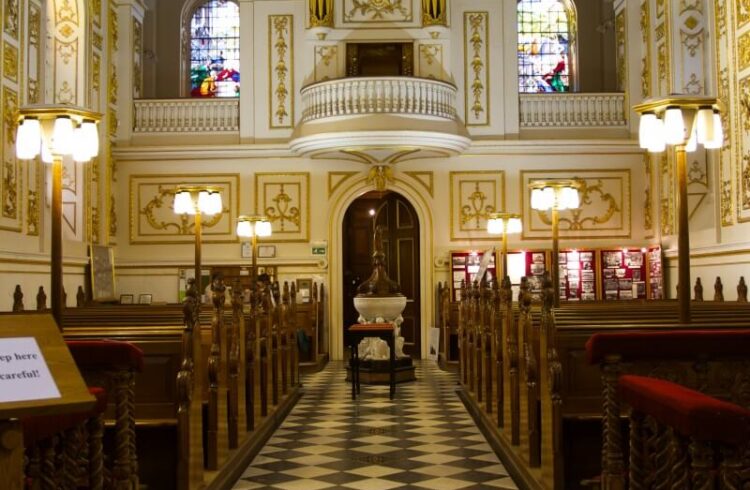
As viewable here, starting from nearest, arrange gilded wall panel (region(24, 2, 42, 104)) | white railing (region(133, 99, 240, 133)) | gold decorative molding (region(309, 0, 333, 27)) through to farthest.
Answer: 1. gilded wall panel (region(24, 2, 42, 104))
2. gold decorative molding (region(309, 0, 333, 27))
3. white railing (region(133, 99, 240, 133))

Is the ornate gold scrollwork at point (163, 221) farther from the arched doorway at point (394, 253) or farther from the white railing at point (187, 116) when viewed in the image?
the arched doorway at point (394, 253)

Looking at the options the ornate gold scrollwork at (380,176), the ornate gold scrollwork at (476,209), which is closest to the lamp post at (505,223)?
the ornate gold scrollwork at (476,209)

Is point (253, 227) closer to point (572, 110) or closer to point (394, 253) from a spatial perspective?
point (394, 253)

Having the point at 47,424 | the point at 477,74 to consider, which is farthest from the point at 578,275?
the point at 47,424

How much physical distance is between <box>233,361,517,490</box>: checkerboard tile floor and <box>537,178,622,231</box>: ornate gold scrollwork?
630 centimetres

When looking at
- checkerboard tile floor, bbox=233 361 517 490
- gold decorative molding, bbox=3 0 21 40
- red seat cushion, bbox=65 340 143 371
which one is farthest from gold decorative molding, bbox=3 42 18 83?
red seat cushion, bbox=65 340 143 371

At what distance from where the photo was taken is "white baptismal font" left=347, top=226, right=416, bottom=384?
12586mm

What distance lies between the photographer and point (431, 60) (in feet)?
55.9

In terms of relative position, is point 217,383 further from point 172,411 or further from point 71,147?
point 71,147

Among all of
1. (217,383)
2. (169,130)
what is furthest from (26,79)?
(217,383)

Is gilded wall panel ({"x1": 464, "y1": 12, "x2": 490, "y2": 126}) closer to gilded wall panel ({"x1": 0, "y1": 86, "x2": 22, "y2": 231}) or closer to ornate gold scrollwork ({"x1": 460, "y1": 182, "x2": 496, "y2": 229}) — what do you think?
ornate gold scrollwork ({"x1": 460, "y1": 182, "x2": 496, "y2": 229})

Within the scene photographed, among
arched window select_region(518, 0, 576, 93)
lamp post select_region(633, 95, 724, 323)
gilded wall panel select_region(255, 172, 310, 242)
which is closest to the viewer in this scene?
lamp post select_region(633, 95, 724, 323)

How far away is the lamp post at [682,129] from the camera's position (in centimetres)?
688

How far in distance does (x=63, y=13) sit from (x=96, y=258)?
166 inches
